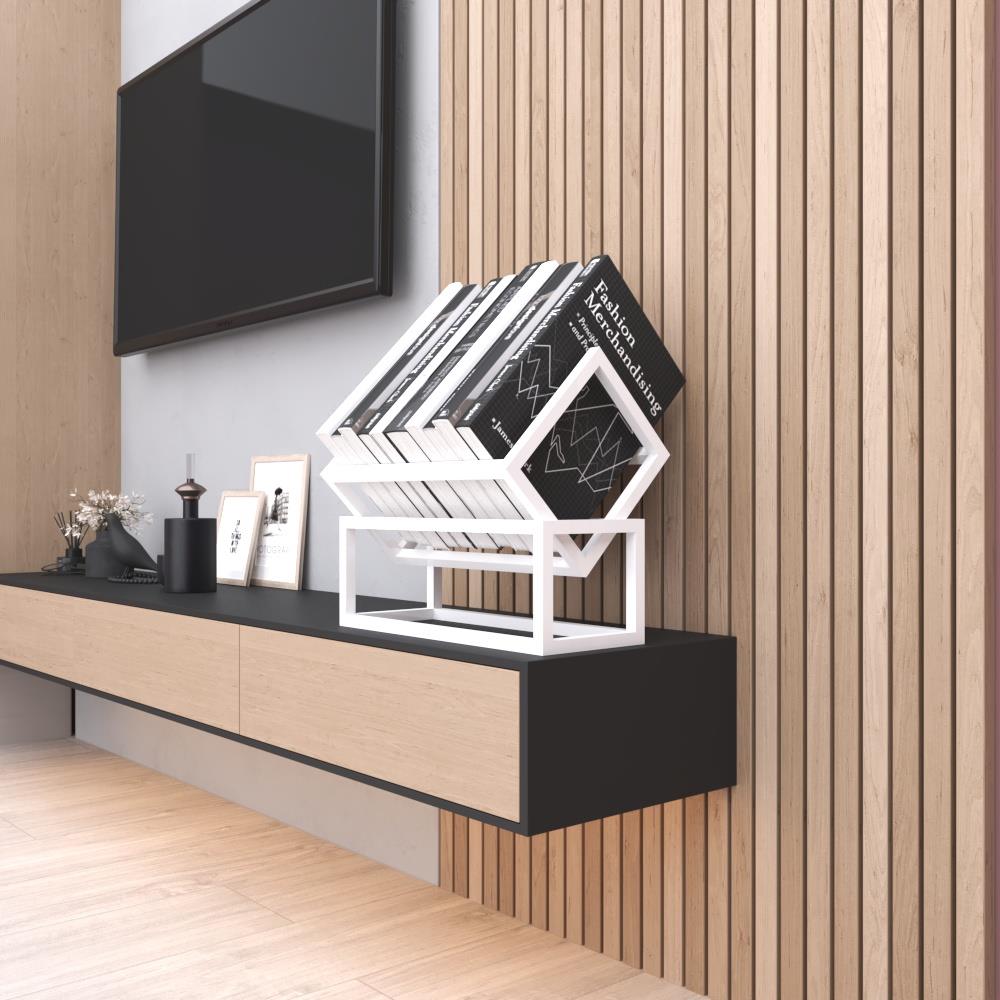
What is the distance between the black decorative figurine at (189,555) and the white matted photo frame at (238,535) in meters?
0.15

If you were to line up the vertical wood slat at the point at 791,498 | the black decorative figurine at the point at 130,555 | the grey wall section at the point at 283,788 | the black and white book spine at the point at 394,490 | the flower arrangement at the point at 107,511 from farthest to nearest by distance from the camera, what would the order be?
the flower arrangement at the point at 107,511 → the black decorative figurine at the point at 130,555 → the grey wall section at the point at 283,788 → the black and white book spine at the point at 394,490 → the vertical wood slat at the point at 791,498

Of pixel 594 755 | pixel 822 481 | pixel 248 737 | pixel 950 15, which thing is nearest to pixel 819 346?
pixel 822 481

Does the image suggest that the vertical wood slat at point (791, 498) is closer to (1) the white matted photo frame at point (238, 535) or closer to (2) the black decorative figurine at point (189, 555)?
(2) the black decorative figurine at point (189, 555)

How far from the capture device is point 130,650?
2268 mm

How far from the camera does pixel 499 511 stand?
5.00 feet

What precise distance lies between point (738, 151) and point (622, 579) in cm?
69

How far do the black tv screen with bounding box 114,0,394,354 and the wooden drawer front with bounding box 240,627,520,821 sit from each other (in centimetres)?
86

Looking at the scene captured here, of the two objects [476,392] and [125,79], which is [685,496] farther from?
[125,79]

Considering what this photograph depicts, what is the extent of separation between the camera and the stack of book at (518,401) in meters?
1.47

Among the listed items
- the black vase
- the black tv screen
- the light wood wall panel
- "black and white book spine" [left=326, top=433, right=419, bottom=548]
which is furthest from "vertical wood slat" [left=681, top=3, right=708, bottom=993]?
the light wood wall panel

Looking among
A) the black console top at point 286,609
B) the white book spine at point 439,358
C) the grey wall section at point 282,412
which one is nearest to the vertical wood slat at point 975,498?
the black console top at point 286,609

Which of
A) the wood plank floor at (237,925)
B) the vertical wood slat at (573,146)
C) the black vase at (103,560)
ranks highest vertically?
the vertical wood slat at (573,146)

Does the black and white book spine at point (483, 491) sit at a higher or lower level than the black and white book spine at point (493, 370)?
lower
